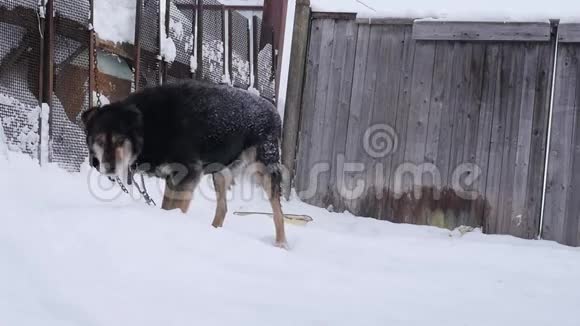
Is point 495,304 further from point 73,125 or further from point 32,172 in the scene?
point 73,125

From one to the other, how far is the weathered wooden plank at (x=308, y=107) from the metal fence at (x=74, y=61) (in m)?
1.17

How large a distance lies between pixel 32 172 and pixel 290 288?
8.63ft

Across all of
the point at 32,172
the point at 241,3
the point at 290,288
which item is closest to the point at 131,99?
the point at 32,172

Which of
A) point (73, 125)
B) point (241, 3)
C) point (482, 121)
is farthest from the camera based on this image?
point (241, 3)

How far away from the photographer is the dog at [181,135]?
4188 millimetres

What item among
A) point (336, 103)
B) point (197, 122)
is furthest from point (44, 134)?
point (336, 103)

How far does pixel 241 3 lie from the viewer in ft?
35.9

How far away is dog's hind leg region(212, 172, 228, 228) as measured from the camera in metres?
4.96

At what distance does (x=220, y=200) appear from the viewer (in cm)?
500

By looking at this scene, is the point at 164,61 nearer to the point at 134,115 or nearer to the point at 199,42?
the point at 199,42

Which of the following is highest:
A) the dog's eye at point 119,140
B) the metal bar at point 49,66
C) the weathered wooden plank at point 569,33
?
the weathered wooden plank at point 569,33

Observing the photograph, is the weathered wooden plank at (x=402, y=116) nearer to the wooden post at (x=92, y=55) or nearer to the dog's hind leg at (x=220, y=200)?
the dog's hind leg at (x=220, y=200)

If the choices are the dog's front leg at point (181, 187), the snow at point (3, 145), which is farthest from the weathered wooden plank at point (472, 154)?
the snow at point (3, 145)

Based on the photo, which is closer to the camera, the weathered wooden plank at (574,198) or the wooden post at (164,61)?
the weathered wooden plank at (574,198)
